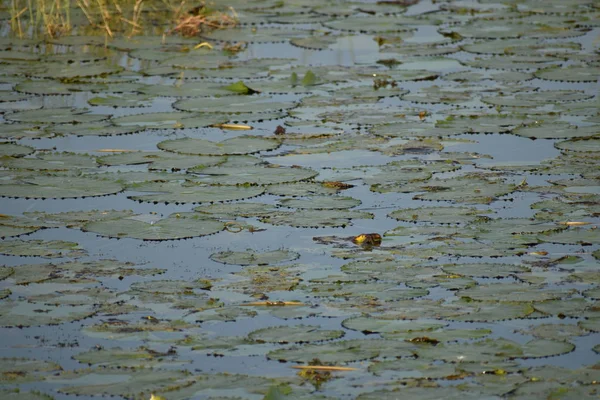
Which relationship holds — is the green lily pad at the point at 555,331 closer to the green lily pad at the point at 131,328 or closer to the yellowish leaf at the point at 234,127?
the green lily pad at the point at 131,328

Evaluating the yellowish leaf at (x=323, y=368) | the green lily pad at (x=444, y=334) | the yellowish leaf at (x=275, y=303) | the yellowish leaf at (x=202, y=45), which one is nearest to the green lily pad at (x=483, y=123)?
the yellowish leaf at (x=275, y=303)

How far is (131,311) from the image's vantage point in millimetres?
3984

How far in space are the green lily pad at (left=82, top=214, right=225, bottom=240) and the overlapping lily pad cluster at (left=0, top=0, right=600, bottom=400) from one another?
0.01m

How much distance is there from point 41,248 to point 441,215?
5.80ft

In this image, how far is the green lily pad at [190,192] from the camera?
5.20 metres

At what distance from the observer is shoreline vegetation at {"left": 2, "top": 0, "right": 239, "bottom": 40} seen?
899 centimetres

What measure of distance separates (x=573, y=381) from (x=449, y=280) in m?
0.92

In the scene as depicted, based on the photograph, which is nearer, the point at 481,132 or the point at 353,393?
the point at 353,393

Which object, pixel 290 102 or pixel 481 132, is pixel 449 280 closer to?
pixel 481 132

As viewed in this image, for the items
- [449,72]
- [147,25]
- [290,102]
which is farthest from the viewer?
[147,25]

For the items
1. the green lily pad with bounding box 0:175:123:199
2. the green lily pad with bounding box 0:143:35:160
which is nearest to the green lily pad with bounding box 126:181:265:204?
the green lily pad with bounding box 0:175:123:199

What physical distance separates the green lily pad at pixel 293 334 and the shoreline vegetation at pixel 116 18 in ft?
18.0

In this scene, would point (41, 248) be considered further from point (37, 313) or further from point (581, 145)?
point (581, 145)

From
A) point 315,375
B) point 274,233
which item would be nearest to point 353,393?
point 315,375
